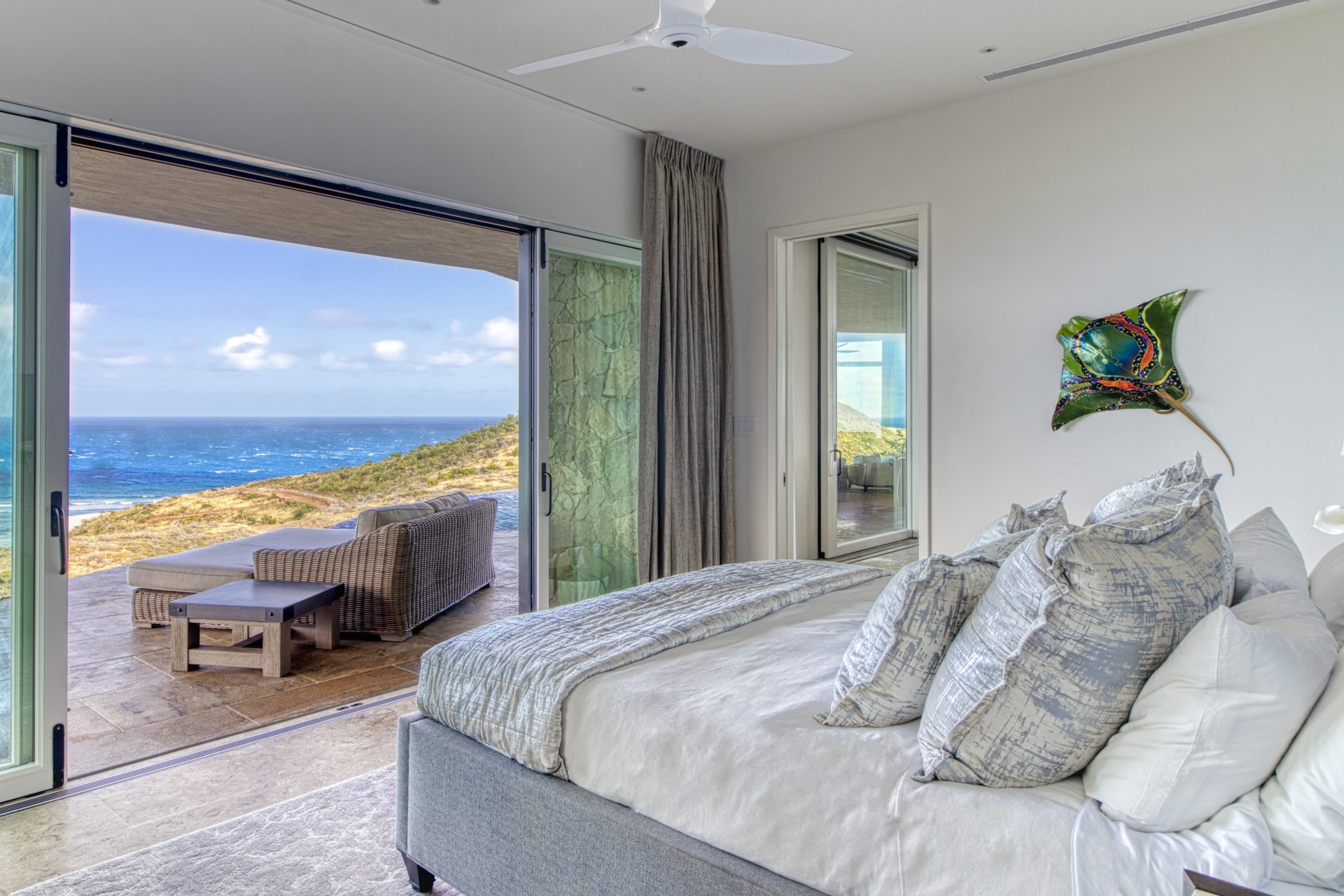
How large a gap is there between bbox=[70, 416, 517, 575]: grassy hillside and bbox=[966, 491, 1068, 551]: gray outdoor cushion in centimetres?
909

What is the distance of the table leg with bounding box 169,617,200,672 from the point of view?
13.2ft

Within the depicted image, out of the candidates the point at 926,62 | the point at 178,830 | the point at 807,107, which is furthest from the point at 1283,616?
the point at 807,107

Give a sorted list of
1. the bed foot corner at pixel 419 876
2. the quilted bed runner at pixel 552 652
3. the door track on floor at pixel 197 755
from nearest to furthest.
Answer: the quilted bed runner at pixel 552 652, the bed foot corner at pixel 419 876, the door track on floor at pixel 197 755

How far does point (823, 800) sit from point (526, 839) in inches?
27.7

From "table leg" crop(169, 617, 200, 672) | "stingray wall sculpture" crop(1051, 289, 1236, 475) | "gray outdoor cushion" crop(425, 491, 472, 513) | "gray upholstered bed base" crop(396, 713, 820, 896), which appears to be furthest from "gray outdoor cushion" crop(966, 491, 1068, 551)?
"gray outdoor cushion" crop(425, 491, 472, 513)

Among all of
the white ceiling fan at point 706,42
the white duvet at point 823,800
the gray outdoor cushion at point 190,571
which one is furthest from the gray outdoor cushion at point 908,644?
the gray outdoor cushion at point 190,571

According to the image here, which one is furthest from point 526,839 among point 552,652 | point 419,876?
point 419,876

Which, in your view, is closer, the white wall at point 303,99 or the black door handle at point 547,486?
the white wall at point 303,99

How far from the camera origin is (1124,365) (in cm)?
356

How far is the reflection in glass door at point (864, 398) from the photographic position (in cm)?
638

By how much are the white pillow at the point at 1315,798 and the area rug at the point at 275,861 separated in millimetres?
1737

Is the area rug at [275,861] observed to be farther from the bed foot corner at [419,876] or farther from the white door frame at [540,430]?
the white door frame at [540,430]

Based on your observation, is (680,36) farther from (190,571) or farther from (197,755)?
(190,571)

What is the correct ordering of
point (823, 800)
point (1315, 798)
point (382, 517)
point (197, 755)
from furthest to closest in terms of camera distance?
point (382, 517), point (197, 755), point (823, 800), point (1315, 798)
